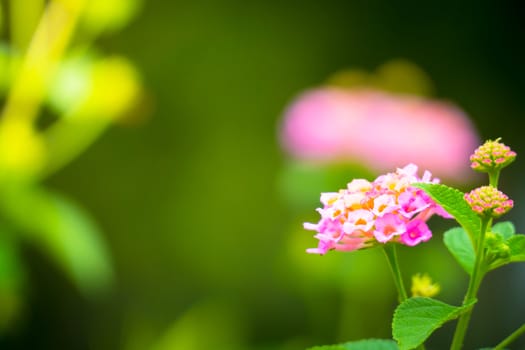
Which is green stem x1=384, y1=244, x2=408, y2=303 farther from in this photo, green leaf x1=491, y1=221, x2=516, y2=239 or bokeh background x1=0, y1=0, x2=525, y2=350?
bokeh background x1=0, y1=0, x2=525, y2=350

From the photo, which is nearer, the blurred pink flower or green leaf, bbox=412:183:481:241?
green leaf, bbox=412:183:481:241

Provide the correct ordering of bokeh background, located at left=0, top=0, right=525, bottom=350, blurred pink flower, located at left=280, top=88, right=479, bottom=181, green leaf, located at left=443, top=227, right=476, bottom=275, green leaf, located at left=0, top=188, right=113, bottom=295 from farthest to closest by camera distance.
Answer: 1. bokeh background, located at left=0, top=0, right=525, bottom=350
2. blurred pink flower, located at left=280, top=88, right=479, bottom=181
3. green leaf, located at left=0, top=188, right=113, bottom=295
4. green leaf, located at left=443, top=227, right=476, bottom=275

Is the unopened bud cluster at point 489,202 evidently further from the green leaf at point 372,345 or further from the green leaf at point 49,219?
the green leaf at point 49,219

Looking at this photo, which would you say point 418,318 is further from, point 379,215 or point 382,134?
point 382,134

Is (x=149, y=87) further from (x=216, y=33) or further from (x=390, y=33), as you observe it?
(x=390, y=33)

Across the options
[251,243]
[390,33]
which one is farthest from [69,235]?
[390,33]

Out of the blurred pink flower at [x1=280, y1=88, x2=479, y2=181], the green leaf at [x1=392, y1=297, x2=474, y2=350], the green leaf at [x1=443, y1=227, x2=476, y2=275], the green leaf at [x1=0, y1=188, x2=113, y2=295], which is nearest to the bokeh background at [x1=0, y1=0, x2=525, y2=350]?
the blurred pink flower at [x1=280, y1=88, x2=479, y2=181]

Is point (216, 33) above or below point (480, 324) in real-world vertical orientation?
above
